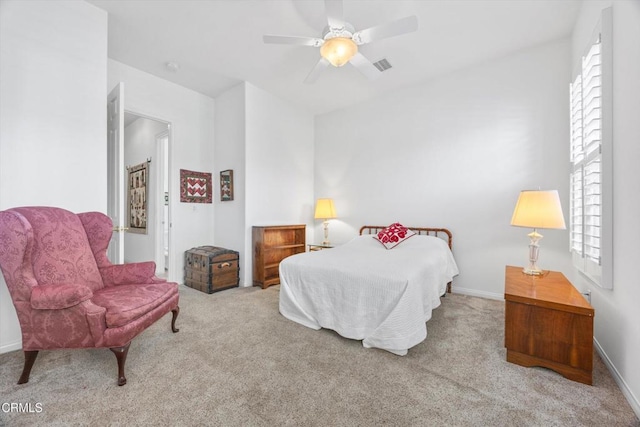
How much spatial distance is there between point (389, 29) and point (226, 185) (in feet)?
10.2

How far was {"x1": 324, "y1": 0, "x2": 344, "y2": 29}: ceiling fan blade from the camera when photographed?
2.00m

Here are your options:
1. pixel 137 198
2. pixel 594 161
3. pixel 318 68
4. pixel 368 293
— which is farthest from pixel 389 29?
pixel 137 198

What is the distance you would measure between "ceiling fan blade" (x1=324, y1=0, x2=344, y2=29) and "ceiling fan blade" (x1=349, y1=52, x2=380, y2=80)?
1.37 ft

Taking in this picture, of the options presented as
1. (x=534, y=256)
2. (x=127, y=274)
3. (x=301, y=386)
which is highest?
(x=534, y=256)

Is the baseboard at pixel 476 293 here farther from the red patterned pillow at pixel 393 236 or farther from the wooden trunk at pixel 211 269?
Answer: the wooden trunk at pixel 211 269

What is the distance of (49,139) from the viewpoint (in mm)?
2242

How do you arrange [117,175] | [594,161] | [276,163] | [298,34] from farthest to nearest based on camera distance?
[276,163] → [298,34] → [117,175] → [594,161]

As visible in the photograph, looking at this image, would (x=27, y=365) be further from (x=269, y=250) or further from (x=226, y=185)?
(x=226, y=185)

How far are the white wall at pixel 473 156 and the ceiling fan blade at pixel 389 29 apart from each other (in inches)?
72.7

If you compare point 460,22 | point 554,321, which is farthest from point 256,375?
point 460,22

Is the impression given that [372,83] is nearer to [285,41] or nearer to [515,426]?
[285,41]

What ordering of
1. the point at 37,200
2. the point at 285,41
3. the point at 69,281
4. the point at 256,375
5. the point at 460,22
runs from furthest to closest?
the point at 460,22 < the point at 285,41 < the point at 37,200 < the point at 69,281 < the point at 256,375

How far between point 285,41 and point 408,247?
2.59 meters

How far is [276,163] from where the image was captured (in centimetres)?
452
